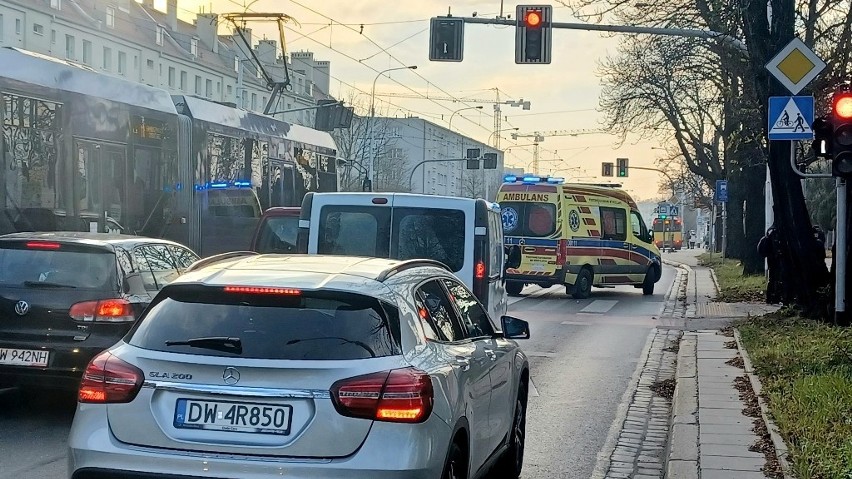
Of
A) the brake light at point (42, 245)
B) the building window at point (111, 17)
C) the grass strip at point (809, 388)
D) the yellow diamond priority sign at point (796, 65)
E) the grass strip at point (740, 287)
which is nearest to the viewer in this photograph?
the grass strip at point (809, 388)

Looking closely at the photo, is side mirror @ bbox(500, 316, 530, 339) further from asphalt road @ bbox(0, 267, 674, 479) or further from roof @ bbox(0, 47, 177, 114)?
roof @ bbox(0, 47, 177, 114)

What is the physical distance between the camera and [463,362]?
5367 mm

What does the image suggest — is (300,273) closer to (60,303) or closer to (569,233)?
(60,303)

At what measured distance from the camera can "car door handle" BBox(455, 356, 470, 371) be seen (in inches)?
208

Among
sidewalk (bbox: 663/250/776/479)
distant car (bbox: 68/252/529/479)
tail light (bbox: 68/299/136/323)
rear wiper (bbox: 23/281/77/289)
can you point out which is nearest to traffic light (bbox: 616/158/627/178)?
sidewalk (bbox: 663/250/776/479)

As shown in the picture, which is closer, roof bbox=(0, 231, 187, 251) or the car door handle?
→ the car door handle

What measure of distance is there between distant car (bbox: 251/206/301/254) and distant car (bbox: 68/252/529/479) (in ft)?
30.4

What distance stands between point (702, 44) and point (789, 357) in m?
17.5

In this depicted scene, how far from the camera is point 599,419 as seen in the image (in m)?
9.95

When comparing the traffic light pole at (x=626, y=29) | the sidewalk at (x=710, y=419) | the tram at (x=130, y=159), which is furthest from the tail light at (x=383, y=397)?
the traffic light pole at (x=626, y=29)

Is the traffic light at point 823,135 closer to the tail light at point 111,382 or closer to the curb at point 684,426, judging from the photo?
the curb at point 684,426

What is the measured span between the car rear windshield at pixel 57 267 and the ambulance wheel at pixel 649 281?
20422 millimetres

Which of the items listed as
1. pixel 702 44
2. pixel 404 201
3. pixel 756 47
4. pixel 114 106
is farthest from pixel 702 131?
pixel 404 201

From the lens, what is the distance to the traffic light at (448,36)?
19781 mm
